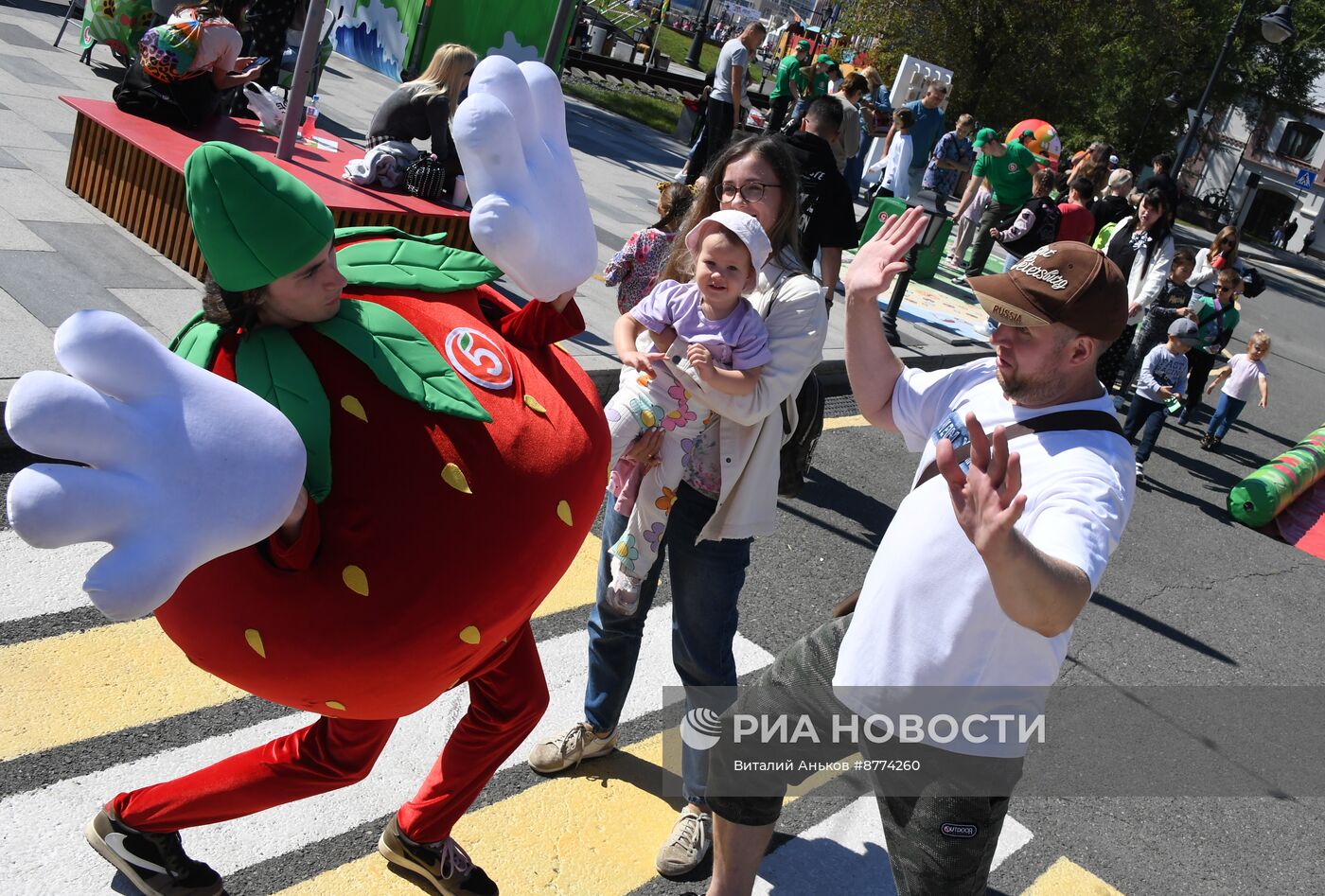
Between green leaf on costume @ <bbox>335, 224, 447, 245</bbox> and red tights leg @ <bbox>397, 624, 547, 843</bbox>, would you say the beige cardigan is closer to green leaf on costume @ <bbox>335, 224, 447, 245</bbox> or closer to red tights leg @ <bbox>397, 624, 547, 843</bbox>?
red tights leg @ <bbox>397, 624, 547, 843</bbox>

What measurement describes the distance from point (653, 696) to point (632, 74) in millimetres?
19881

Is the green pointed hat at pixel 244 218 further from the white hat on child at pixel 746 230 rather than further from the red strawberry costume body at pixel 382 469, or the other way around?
the white hat on child at pixel 746 230

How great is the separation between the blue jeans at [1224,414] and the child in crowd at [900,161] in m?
4.55

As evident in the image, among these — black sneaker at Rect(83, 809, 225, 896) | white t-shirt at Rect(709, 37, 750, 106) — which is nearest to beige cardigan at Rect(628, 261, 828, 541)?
black sneaker at Rect(83, 809, 225, 896)

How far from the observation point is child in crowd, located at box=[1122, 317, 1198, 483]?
9.05 m

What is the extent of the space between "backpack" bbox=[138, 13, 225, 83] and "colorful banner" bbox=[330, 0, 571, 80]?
19.9 feet

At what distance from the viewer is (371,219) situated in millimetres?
6695

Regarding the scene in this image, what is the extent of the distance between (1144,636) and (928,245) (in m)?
7.58

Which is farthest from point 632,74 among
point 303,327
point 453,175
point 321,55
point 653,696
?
point 303,327

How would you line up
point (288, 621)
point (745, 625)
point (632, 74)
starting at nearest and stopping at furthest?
point (288, 621) → point (745, 625) → point (632, 74)

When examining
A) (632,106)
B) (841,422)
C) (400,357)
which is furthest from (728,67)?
(400,357)

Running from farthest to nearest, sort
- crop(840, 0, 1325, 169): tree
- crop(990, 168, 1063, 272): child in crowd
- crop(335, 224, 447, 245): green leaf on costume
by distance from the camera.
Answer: crop(840, 0, 1325, 169): tree < crop(990, 168, 1063, 272): child in crowd < crop(335, 224, 447, 245): green leaf on costume

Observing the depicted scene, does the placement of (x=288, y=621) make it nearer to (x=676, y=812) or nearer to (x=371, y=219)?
(x=676, y=812)

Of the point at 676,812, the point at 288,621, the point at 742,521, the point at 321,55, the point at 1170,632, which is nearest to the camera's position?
the point at 288,621
